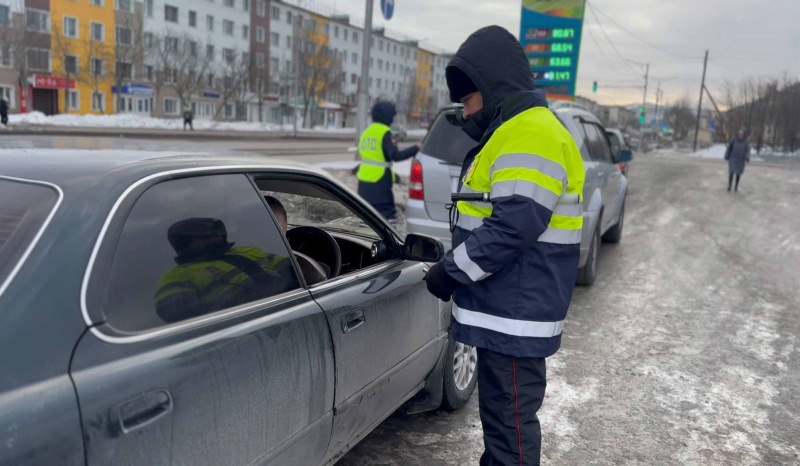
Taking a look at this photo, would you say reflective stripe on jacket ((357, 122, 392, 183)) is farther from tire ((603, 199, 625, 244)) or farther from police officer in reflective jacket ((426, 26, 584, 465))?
police officer in reflective jacket ((426, 26, 584, 465))

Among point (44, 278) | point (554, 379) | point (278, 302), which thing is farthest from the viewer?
point (554, 379)

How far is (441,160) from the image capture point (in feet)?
20.9

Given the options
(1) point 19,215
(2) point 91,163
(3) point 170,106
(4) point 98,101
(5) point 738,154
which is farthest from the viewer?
(3) point 170,106

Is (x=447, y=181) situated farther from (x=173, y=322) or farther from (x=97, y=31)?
(x=97, y=31)

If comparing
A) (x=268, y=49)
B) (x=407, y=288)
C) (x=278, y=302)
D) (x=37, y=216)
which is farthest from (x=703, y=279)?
(x=268, y=49)

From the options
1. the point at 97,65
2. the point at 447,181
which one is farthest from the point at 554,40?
A: the point at 97,65

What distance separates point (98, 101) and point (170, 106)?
8.47 metres

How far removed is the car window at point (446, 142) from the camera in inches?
249

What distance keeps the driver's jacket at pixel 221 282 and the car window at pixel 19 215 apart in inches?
14.5

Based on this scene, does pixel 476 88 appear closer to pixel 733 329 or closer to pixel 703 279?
pixel 733 329

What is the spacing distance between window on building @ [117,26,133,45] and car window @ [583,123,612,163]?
55.3 meters

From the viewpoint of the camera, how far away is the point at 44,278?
160 centimetres

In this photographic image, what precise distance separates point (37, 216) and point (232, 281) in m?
0.65

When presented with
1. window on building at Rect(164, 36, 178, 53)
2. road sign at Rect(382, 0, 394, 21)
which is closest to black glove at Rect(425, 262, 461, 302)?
road sign at Rect(382, 0, 394, 21)
